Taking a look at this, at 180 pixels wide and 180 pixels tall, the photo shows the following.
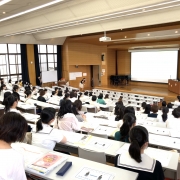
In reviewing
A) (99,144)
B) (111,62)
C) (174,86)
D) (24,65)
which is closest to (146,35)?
(174,86)

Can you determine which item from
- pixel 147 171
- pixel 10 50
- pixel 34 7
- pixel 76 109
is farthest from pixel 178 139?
pixel 10 50

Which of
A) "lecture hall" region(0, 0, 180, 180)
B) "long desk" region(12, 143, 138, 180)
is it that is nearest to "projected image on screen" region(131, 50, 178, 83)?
"lecture hall" region(0, 0, 180, 180)

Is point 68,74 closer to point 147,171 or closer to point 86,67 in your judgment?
point 86,67

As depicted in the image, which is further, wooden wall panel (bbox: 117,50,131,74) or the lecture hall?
wooden wall panel (bbox: 117,50,131,74)

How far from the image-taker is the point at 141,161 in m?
1.95

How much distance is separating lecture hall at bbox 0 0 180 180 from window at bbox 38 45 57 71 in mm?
76

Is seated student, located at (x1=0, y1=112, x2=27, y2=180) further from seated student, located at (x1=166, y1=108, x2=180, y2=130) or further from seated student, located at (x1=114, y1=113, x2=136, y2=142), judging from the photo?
seated student, located at (x1=166, y1=108, x2=180, y2=130)

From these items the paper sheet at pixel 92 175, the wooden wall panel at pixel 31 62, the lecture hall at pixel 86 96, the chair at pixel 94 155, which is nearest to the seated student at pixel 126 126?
the lecture hall at pixel 86 96

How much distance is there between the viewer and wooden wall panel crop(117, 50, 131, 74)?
18.4 m

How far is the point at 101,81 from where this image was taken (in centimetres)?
1738

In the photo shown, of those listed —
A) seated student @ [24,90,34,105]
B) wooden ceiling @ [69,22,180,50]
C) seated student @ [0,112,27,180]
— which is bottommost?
seated student @ [24,90,34,105]

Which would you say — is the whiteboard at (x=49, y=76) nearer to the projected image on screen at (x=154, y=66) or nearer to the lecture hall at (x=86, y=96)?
the lecture hall at (x=86, y=96)

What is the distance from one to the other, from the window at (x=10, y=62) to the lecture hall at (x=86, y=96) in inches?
2.5

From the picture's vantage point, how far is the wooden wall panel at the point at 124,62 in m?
18.4
